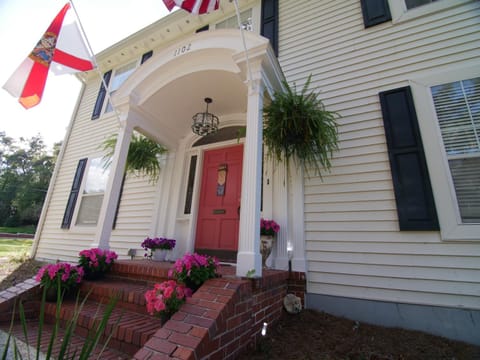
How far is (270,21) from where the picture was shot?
13.9 ft

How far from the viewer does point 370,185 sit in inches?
106

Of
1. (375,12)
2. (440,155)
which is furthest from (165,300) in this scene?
(375,12)

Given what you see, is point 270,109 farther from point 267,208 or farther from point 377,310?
point 377,310

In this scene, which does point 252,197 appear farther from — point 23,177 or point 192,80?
point 23,177

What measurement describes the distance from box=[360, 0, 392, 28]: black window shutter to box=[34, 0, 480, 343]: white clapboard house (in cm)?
2

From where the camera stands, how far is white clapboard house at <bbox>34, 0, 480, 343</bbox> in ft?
7.47

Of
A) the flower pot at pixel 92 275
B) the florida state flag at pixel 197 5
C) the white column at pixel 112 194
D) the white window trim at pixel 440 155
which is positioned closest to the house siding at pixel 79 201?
the white column at pixel 112 194

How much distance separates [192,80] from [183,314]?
9.46ft

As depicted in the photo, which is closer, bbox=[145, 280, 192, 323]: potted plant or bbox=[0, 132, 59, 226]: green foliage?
bbox=[145, 280, 192, 323]: potted plant

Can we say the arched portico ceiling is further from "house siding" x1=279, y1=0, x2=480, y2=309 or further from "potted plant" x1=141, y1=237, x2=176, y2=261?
"potted plant" x1=141, y1=237, x2=176, y2=261

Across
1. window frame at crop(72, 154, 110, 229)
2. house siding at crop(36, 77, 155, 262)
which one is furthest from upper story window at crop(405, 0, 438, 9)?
window frame at crop(72, 154, 110, 229)

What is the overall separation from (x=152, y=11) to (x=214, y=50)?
341cm

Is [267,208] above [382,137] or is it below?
below

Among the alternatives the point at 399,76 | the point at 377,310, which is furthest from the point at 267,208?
the point at 399,76
